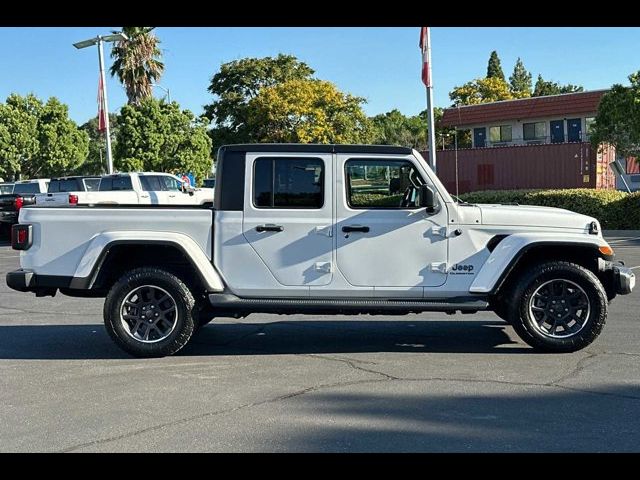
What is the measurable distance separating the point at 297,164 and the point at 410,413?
283cm

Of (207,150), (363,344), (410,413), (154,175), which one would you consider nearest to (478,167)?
(154,175)

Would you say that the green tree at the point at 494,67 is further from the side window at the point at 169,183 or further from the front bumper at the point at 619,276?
the front bumper at the point at 619,276

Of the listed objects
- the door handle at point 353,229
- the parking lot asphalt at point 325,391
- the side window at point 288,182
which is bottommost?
the parking lot asphalt at point 325,391

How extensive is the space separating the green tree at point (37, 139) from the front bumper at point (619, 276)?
4010 centimetres

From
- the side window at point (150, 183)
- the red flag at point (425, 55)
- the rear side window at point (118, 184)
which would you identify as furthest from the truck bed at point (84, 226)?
the side window at point (150, 183)

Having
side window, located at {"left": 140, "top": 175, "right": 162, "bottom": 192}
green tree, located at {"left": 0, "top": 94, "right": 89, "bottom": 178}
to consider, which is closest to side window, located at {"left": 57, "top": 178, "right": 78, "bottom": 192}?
side window, located at {"left": 140, "top": 175, "right": 162, "bottom": 192}

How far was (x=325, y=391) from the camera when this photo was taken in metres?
5.85

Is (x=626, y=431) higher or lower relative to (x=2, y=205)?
lower

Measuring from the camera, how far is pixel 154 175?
23359 millimetres

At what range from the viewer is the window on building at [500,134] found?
140ft

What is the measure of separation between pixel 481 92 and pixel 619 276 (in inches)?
2369

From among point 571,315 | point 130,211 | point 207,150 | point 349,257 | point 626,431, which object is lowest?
point 626,431

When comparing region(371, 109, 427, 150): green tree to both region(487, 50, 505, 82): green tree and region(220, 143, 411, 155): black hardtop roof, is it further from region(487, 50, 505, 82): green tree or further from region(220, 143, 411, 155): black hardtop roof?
region(220, 143, 411, 155): black hardtop roof

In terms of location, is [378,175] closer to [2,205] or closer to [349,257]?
[349,257]
